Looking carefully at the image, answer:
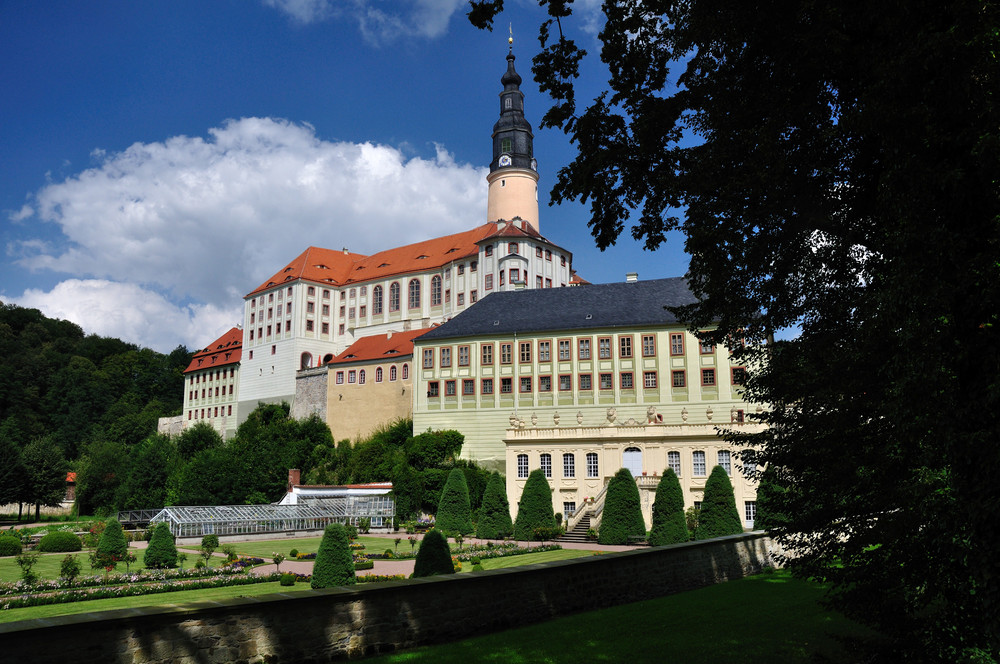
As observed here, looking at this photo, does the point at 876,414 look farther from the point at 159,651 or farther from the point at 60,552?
the point at 60,552

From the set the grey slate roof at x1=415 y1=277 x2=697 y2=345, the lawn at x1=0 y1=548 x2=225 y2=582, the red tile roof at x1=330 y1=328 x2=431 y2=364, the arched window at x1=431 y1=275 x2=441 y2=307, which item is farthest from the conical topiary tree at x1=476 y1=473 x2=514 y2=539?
the arched window at x1=431 y1=275 x2=441 y2=307

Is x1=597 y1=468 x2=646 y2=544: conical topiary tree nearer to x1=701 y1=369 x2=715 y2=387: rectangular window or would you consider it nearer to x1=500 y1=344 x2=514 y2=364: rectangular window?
x1=701 y1=369 x2=715 y2=387: rectangular window

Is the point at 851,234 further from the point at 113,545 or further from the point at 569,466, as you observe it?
the point at 569,466

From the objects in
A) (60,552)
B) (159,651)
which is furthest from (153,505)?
(159,651)

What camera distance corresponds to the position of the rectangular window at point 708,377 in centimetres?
4806

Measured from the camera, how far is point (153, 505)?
63.2m

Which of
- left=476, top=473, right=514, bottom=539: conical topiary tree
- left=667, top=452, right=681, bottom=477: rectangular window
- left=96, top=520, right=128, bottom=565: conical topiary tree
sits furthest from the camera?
left=667, top=452, right=681, bottom=477: rectangular window

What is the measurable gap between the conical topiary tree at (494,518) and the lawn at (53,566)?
1294cm

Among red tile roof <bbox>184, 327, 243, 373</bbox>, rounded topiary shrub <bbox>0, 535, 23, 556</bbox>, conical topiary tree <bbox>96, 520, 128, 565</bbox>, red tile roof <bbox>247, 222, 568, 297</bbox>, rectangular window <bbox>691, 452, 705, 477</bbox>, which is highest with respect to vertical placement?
red tile roof <bbox>247, 222, 568, 297</bbox>

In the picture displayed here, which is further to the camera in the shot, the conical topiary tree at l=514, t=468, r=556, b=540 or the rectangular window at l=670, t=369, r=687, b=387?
the rectangular window at l=670, t=369, r=687, b=387

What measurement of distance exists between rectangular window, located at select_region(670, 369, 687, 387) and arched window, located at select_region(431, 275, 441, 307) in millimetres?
37154

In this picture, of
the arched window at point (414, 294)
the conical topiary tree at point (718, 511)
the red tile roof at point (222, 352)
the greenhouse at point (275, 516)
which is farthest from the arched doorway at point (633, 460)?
the red tile roof at point (222, 352)

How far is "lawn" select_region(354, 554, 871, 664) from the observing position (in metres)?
9.75

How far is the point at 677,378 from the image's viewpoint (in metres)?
49.0
